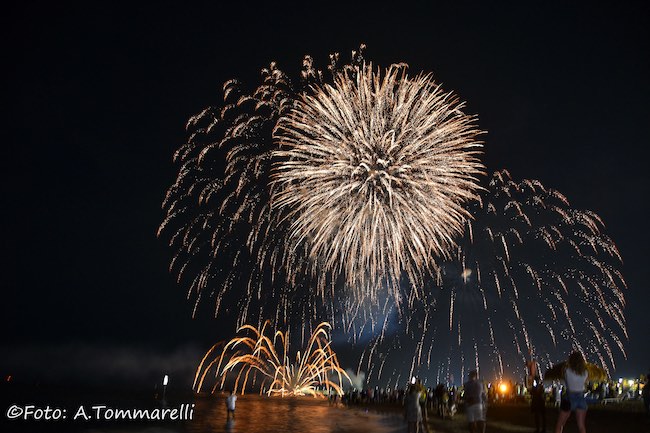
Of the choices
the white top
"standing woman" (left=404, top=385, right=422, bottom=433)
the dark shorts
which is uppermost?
the white top

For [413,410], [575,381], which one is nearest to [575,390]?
[575,381]

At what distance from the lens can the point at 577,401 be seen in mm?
7746

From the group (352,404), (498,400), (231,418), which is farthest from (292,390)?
A: (231,418)

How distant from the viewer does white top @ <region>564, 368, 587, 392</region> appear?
7793 mm

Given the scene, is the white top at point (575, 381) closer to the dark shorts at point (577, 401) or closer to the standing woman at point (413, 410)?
the dark shorts at point (577, 401)

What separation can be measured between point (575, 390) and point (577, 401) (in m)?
0.16

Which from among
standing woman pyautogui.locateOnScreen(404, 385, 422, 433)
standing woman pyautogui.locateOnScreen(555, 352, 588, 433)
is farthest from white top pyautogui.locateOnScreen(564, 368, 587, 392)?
standing woman pyautogui.locateOnScreen(404, 385, 422, 433)

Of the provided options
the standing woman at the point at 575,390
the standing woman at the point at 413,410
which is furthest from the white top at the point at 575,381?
the standing woman at the point at 413,410

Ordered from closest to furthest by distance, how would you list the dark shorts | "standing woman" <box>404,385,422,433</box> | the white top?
the dark shorts
the white top
"standing woman" <box>404,385,422,433</box>

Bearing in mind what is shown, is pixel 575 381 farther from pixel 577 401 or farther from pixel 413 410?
pixel 413 410

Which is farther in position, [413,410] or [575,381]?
[413,410]

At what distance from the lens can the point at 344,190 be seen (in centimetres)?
2552

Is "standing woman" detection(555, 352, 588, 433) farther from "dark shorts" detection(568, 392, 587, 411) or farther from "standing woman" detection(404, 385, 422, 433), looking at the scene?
"standing woman" detection(404, 385, 422, 433)

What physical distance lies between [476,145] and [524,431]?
13521 mm
